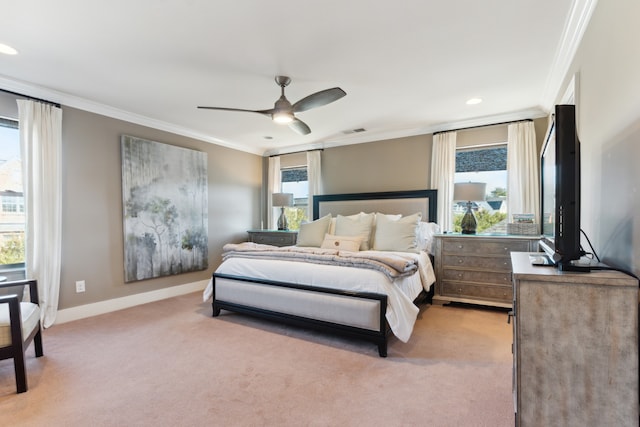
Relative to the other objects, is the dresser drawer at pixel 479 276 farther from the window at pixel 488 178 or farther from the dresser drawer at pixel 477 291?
the window at pixel 488 178

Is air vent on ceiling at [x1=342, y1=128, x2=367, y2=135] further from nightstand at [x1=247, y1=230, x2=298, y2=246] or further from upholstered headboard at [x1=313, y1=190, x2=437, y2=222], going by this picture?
nightstand at [x1=247, y1=230, x2=298, y2=246]

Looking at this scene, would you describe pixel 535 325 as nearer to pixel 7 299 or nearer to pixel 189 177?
pixel 7 299

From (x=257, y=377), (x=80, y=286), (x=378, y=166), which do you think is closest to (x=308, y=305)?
(x=257, y=377)

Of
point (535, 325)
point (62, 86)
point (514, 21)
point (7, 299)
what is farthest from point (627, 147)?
point (62, 86)

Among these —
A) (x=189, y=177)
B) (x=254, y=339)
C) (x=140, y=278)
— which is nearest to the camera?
(x=254, y=339)

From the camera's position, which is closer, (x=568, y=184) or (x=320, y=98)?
(x=568, y=184)

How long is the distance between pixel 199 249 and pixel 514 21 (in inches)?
185

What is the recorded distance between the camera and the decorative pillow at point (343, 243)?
389cm

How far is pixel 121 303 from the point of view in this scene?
389 centimetres

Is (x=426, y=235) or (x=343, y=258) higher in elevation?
(x=426, y=235)

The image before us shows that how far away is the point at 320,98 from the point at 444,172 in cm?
251

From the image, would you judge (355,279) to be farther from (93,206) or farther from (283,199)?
(93,206)

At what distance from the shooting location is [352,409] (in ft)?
5.97

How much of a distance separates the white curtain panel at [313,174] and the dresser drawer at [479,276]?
2.60m
